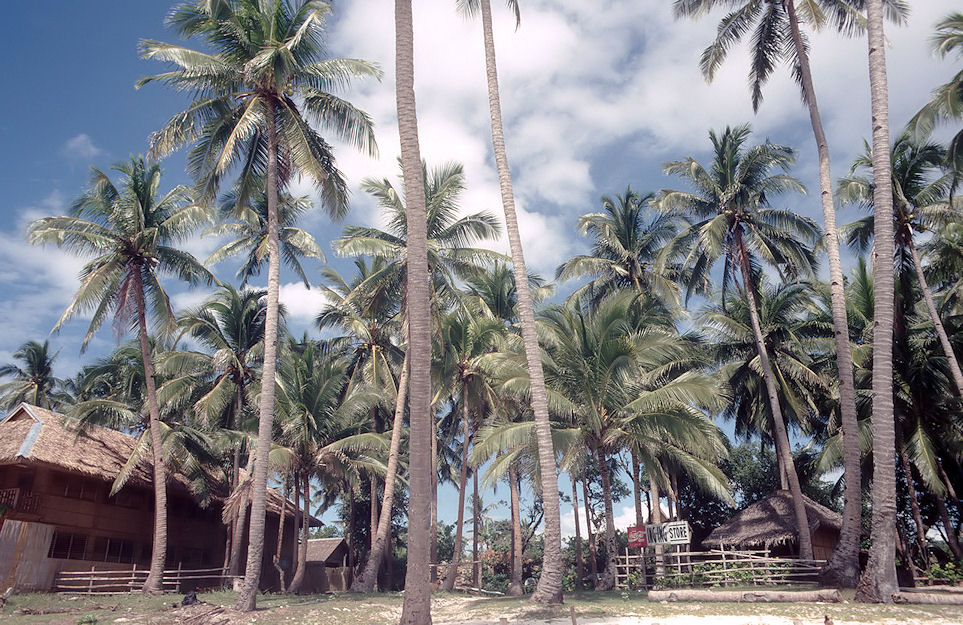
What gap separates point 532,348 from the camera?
52.1 ft

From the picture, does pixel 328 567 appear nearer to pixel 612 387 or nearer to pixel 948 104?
pixel 612 387

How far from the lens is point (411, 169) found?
462 inches

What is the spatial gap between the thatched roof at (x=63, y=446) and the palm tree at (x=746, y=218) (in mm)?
22891

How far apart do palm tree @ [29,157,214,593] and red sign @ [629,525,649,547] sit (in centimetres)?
1497

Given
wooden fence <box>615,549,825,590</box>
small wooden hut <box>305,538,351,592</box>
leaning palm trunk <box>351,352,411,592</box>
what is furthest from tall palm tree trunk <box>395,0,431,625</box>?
small wooden hut <box>305,538,351,592</box>

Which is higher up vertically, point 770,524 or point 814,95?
point 814,95

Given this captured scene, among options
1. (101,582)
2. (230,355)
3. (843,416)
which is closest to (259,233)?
(230,355)

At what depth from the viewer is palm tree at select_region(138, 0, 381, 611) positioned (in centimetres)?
1744

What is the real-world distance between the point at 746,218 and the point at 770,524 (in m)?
11.7

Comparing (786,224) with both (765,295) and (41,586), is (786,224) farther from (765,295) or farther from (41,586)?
(41,586)

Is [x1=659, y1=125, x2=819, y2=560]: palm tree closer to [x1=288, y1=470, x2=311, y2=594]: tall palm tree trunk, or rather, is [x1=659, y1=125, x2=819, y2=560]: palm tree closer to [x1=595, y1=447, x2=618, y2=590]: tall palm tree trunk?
[x1=595, y1=447, x2=618, y2=590]: tall palm tree trunk

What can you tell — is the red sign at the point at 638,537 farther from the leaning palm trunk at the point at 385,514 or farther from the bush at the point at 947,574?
the bush at the point at 947,574

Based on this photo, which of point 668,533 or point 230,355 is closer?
point 668,533

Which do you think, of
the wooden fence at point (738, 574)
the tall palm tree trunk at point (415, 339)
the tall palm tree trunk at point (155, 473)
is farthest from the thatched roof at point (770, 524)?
the tall palm tree trunk at point (155, 473)
